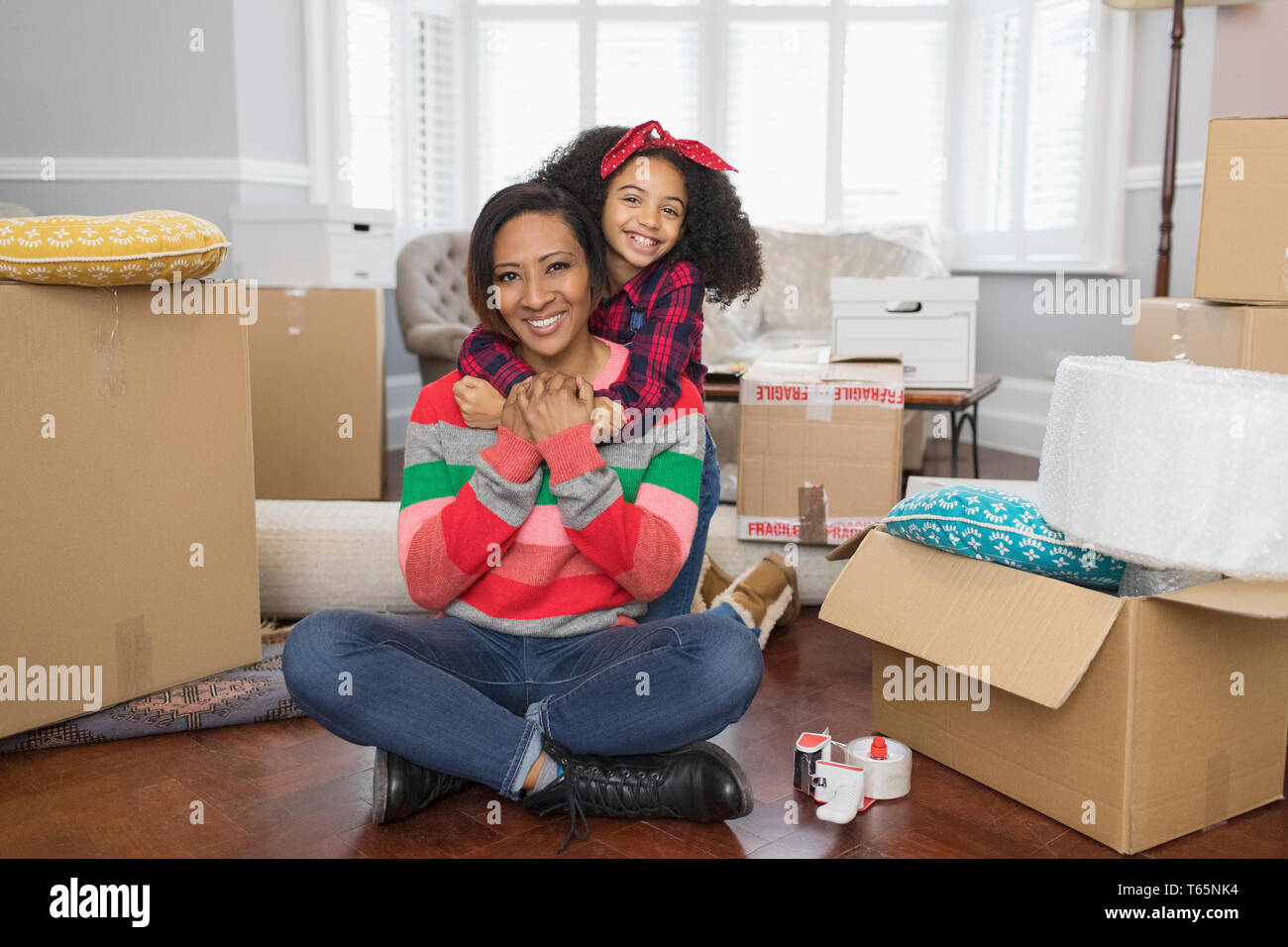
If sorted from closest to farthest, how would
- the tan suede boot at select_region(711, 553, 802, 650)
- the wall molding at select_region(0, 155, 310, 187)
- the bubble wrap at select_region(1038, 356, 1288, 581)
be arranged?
the bubble wrap at select_region(1038, 356, 1288, 581) < the tan suede boot at select_region(711, 553, 802, 650) < the wall molding at select_region(0, 155, 310, 187)

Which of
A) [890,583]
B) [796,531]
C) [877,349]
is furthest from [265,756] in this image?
[877,349]

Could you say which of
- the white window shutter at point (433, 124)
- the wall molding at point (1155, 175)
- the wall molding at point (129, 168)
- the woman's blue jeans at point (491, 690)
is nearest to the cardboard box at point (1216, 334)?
the woman's blue jeans at point (491, 690)

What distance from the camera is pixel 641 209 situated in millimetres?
1714

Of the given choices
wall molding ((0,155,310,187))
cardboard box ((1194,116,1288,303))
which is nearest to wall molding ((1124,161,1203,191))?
cardboard box ((1194,116,1288,303))

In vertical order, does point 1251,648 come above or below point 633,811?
above

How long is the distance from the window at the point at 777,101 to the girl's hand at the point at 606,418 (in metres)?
3.26

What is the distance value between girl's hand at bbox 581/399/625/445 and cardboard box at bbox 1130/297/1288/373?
4.04ft

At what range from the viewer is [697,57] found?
4.87 meters

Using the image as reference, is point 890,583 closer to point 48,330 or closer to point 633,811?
point 633,811

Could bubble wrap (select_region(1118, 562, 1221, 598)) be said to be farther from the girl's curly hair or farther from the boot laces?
the girl's curly hair

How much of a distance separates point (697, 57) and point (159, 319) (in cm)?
359

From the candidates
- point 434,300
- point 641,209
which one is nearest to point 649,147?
point 641,209

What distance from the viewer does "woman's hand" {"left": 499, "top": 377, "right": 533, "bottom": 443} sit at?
4.75ft

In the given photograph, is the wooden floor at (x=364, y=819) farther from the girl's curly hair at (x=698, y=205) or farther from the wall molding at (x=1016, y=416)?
the wall molding at (x=1016, y=416)
